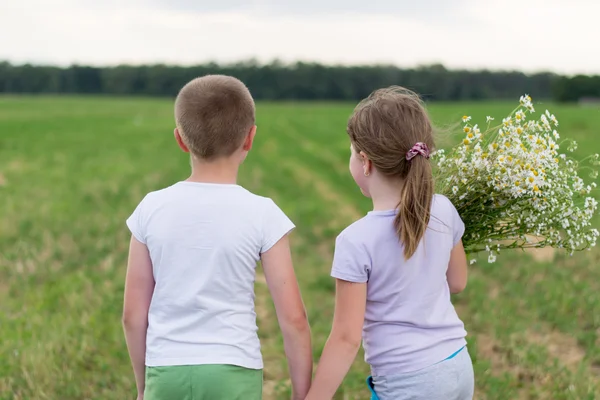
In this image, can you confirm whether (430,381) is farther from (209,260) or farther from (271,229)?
(209,260)

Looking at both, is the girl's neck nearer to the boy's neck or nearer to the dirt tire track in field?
the boy's neck

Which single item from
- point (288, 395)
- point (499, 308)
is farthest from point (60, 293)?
point (499, 308)

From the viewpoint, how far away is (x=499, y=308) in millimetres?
6727

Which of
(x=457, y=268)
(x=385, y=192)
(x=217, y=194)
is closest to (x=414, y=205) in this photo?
(x=385, y=192)

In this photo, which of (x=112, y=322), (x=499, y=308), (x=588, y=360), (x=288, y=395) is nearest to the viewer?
(x=288, y=395)

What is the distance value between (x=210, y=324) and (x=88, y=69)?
127 m

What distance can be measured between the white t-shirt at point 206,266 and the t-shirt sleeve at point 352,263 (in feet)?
0.78

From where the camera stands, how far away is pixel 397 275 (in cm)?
248

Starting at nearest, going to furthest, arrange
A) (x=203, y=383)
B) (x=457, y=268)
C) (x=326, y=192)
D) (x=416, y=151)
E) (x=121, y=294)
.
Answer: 1. (x=203, y=383)
2. (x=416, y=151)
3. (x=457, y=268)
4. (x=121, y=294)
5. (x=326, y=192)

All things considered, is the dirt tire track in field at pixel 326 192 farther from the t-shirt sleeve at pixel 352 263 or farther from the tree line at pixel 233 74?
the tree line at pixel 233 74

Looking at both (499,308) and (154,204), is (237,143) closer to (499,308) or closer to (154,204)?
(154,204)

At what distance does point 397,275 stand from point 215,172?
31.2 inches

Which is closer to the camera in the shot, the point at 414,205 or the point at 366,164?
the point at 414,205

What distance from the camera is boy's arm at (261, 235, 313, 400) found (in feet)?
8.31
